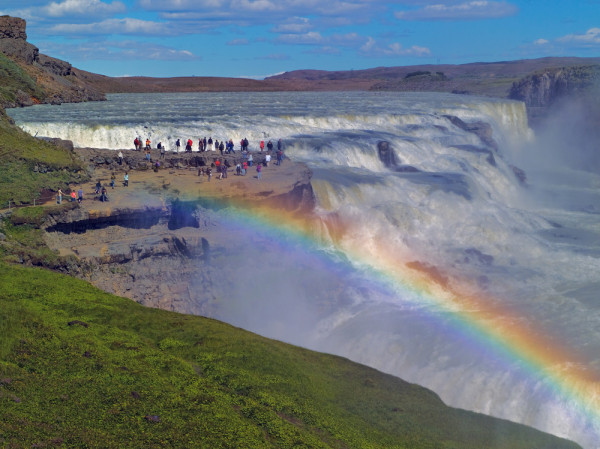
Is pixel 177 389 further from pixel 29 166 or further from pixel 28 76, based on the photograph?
pixel 28 76

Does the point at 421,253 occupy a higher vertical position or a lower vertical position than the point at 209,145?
lower

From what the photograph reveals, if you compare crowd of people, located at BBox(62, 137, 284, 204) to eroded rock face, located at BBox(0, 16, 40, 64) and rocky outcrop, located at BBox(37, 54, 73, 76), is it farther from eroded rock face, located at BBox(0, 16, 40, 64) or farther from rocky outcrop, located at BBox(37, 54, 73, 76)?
rocky outcrop, located at BBox(37, 54, 73, 76)

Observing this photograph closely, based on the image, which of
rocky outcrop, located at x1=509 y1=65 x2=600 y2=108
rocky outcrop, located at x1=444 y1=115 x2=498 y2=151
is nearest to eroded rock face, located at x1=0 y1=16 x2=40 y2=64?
rocky outcrop, located at x1=444 y1=115 x2=498 y2=151

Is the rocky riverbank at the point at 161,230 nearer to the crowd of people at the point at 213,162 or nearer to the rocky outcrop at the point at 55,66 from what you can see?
the crowd of people at the point at 213,162

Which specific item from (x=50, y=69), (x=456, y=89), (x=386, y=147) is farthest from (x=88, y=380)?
(x=456, y=89)

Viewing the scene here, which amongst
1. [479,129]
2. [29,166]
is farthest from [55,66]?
[29,166]

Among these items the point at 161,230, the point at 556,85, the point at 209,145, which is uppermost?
the point at 556,85
